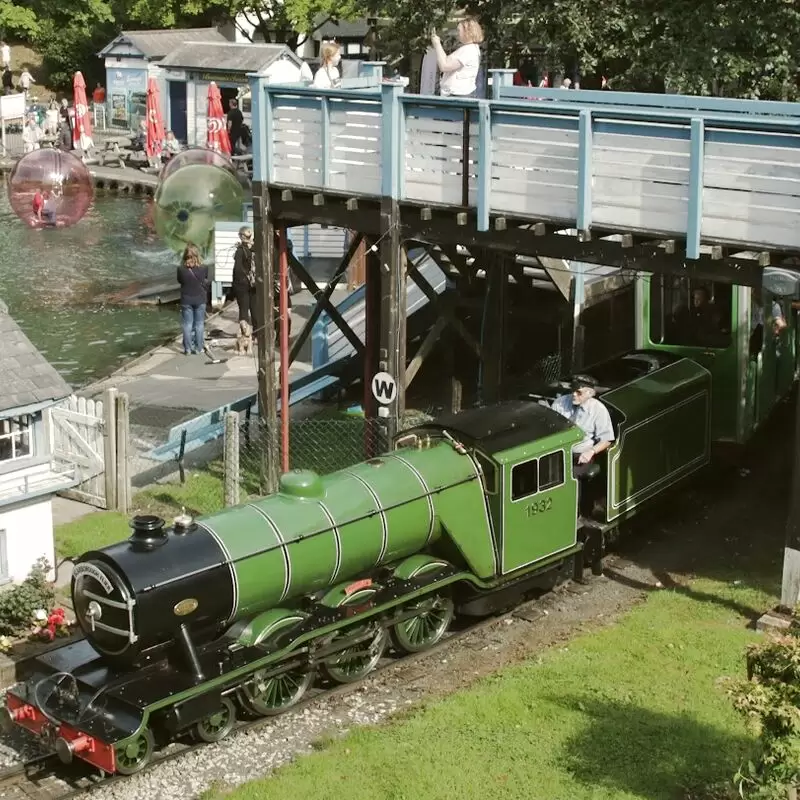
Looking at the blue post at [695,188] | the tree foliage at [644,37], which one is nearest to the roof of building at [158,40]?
the tree foliage at [644,37]

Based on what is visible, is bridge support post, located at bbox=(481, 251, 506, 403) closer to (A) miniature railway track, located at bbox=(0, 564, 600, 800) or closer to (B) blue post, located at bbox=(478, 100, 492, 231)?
(B) blue post, located at bbox=(478, 100, 492, 231)

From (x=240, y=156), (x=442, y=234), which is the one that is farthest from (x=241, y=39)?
(x=442, y=234)

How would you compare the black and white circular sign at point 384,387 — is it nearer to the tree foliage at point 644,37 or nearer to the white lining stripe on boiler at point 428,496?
the white lining stripe on boiler at point 428,496

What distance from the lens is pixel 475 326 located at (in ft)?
70.0

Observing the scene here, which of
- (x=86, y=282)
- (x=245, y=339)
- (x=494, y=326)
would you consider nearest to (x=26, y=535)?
(x=494, y=326)

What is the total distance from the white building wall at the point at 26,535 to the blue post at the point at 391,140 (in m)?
4.78

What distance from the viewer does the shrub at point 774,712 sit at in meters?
8.30

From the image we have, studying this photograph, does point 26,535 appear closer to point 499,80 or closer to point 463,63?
point 463,63

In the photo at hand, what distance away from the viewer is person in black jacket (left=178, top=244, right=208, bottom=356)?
2234 centimetres

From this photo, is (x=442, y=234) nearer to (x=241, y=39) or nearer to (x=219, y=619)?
(x=219, y=619)

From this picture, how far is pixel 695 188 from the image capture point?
12.5 metres

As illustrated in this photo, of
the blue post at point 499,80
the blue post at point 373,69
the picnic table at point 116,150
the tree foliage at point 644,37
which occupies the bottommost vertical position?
the picnic table at point 116,150

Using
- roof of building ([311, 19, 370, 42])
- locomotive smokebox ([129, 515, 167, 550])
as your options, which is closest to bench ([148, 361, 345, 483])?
locomotive smokebox ([129, 515, 167, 550])

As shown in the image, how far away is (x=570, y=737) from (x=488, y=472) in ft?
9.68
